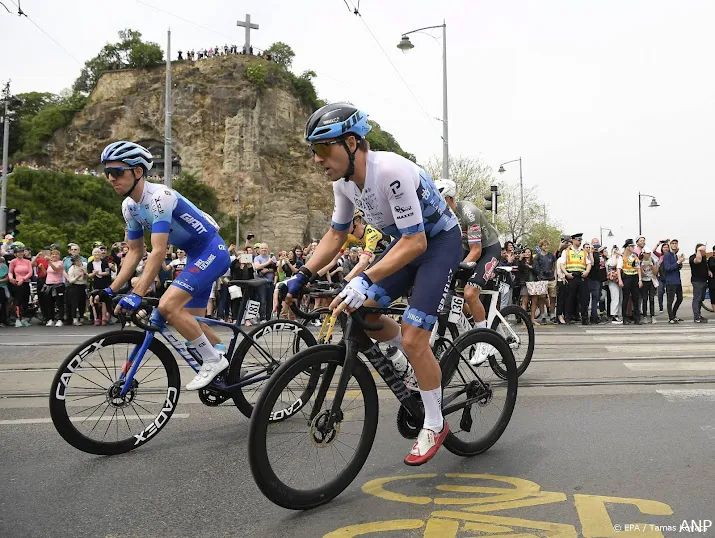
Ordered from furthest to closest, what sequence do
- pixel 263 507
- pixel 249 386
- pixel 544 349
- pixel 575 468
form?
pixel 544 349
pixel 249 386
pixel 575 468
pixel 263 507

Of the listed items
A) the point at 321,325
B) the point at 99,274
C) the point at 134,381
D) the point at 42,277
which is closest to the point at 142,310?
the point at 134,381

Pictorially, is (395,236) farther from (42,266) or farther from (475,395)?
(42,266)

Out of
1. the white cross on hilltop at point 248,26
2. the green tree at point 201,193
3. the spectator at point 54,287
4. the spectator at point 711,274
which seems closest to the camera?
the spectator at point 54,287

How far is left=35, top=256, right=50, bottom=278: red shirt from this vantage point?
15688 millimetres

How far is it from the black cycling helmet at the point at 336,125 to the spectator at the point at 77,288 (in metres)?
12.9

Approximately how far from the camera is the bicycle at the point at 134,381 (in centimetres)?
467

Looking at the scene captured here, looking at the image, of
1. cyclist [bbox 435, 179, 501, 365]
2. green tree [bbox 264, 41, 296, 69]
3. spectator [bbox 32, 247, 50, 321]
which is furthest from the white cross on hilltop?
cyclist [bbox 435, 179, 501, 365]

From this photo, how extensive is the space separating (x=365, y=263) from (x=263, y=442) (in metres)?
3.35

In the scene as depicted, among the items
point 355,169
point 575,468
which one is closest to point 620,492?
point 575,468

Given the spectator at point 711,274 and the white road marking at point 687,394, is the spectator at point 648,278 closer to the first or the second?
the spectator at point 711,274

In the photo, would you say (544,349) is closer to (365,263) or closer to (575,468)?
(365,263)

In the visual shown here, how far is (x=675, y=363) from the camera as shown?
27.4ft

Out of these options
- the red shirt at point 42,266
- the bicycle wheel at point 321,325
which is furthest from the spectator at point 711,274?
the red shirt at point 42,266

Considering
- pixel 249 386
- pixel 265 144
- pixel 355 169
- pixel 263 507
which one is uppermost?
pixel 265 144
